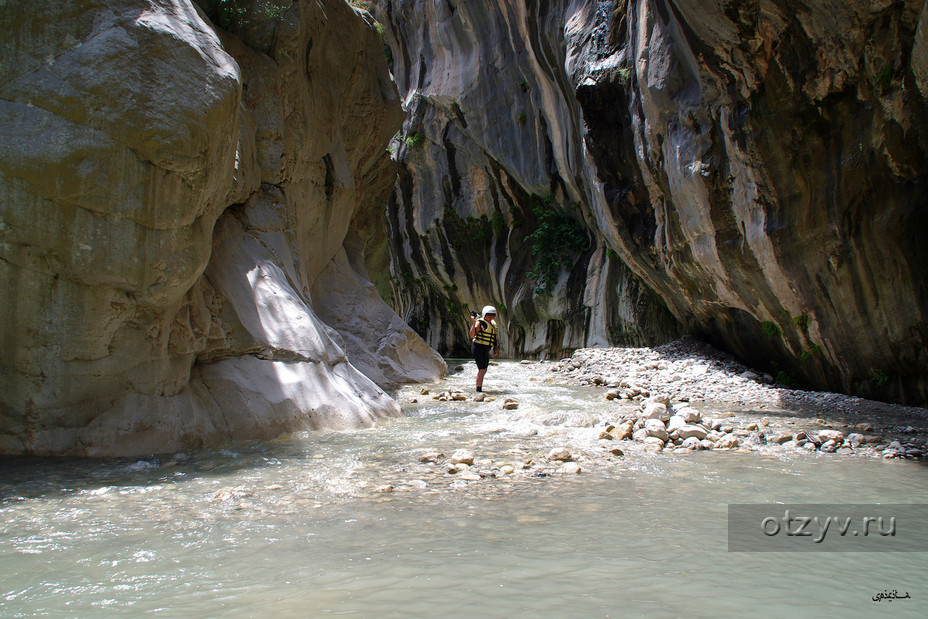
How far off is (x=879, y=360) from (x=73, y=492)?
854 centimetres

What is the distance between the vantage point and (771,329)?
31.7ft

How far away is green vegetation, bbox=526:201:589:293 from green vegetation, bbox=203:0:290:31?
42.9ft

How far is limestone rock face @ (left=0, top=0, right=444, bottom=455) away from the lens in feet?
14.1

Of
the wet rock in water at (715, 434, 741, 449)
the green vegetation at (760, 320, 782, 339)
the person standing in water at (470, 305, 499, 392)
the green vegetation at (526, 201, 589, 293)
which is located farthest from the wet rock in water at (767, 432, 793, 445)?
the green vegetation at (526, 201, 589, 293)

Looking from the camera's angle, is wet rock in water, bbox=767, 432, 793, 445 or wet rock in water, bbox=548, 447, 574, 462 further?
wet rock in water, bbox=767, 432, 793, 445

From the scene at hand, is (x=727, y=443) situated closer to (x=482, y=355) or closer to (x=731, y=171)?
(x=731, y=171)

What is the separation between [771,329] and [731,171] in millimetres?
2617

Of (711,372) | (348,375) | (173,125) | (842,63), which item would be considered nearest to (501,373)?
(711,372)

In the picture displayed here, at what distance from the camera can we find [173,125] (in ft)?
14.8

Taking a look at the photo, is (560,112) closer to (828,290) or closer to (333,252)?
(333,252)

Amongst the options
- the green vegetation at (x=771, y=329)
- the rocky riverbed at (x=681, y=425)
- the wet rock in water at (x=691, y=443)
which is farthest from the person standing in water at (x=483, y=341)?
the wet rock in water at (x=691, y=443)
